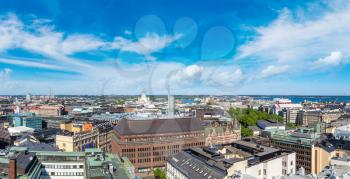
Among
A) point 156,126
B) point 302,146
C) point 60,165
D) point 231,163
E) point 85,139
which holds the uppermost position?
point 156,126

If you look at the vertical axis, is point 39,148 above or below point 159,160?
above

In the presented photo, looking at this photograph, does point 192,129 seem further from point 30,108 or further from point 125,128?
point 30,108

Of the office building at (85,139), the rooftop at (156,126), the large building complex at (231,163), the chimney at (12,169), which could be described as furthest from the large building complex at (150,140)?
the chimney at (12,169)

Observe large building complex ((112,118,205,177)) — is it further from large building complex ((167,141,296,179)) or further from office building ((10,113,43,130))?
office building ((10,113,43,130))

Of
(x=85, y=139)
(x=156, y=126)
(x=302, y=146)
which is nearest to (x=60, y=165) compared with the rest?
(x=156, y=126)

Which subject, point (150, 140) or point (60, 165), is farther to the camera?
point (150, 140)

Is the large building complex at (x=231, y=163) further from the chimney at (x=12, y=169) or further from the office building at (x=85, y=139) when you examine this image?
the office building at (x=85, y=139)

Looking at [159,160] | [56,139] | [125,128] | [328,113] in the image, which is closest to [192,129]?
[159,160]

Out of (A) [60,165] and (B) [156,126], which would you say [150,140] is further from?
(A) [60,165]
